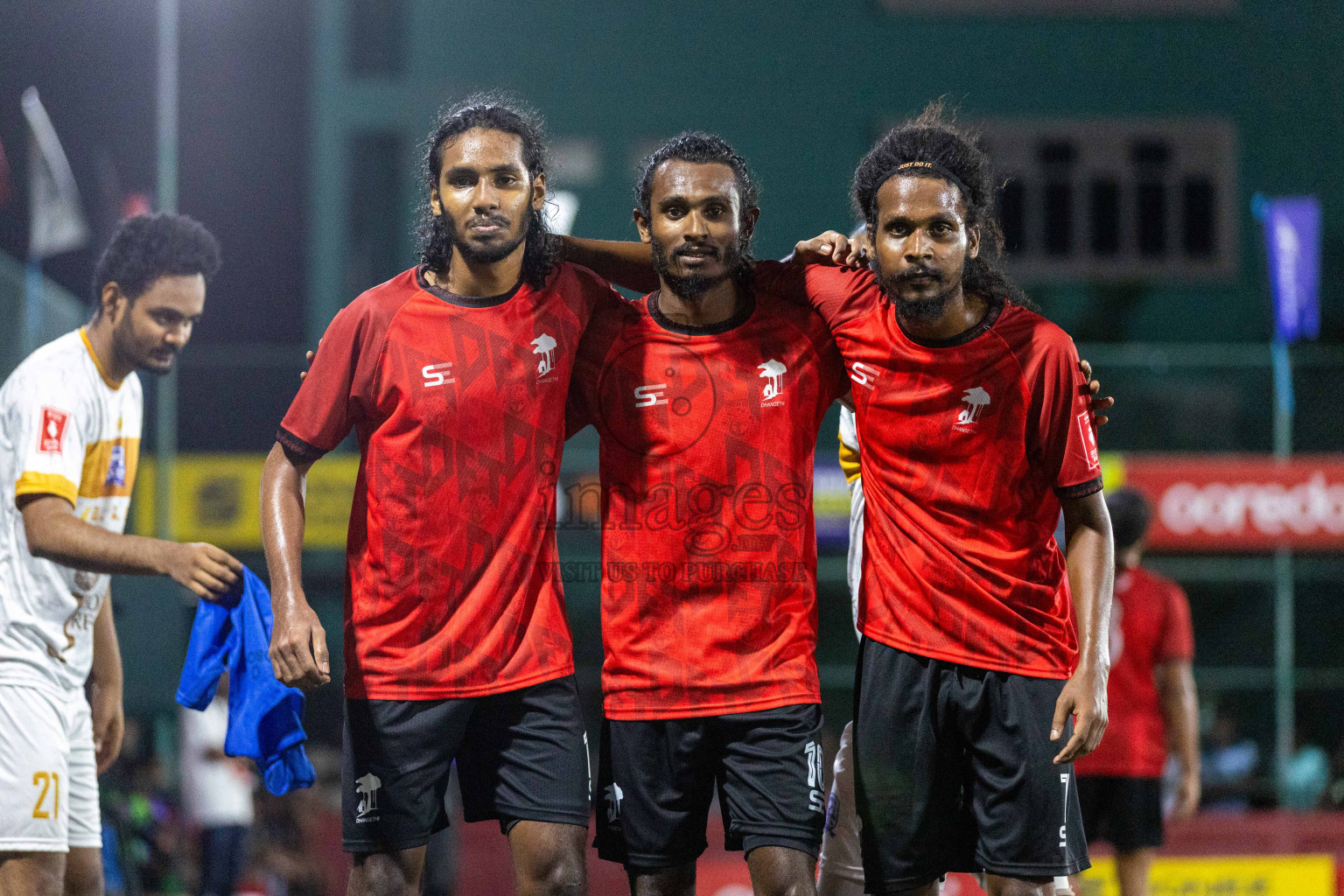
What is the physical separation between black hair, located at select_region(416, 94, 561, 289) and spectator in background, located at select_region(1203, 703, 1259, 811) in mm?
8290

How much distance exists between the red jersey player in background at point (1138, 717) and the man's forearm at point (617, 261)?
2.60 metres

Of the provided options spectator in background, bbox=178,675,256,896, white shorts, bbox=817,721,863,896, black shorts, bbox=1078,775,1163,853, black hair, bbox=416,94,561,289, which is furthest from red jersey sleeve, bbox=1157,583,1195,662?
spectator in background, bbox=178,675,256,896

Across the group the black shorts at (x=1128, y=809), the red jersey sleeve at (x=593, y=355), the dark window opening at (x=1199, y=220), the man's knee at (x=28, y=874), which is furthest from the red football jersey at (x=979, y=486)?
the dark window opening at (x=1199, y=220)

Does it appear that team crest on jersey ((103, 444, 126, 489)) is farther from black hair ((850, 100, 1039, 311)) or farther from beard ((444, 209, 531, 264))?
black hair ((850, 100, 1039, 311))

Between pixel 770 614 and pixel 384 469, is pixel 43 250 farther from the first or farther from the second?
pixel 770 614

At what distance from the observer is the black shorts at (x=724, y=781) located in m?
3.14

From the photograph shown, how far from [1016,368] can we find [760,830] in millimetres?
1254

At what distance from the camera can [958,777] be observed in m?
3.19

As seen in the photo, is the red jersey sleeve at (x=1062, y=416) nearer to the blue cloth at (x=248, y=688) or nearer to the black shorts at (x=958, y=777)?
the black shorts at (x=958, y=777)

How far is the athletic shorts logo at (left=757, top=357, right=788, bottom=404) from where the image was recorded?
3.31 m

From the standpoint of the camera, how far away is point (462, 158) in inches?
130

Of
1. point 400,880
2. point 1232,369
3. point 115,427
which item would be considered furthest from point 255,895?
point 1232,369

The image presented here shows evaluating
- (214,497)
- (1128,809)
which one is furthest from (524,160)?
(214,497)

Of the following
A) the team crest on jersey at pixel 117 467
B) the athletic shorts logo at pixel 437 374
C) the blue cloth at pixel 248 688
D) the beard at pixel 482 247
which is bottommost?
the blue cloth at pixel 248 688
